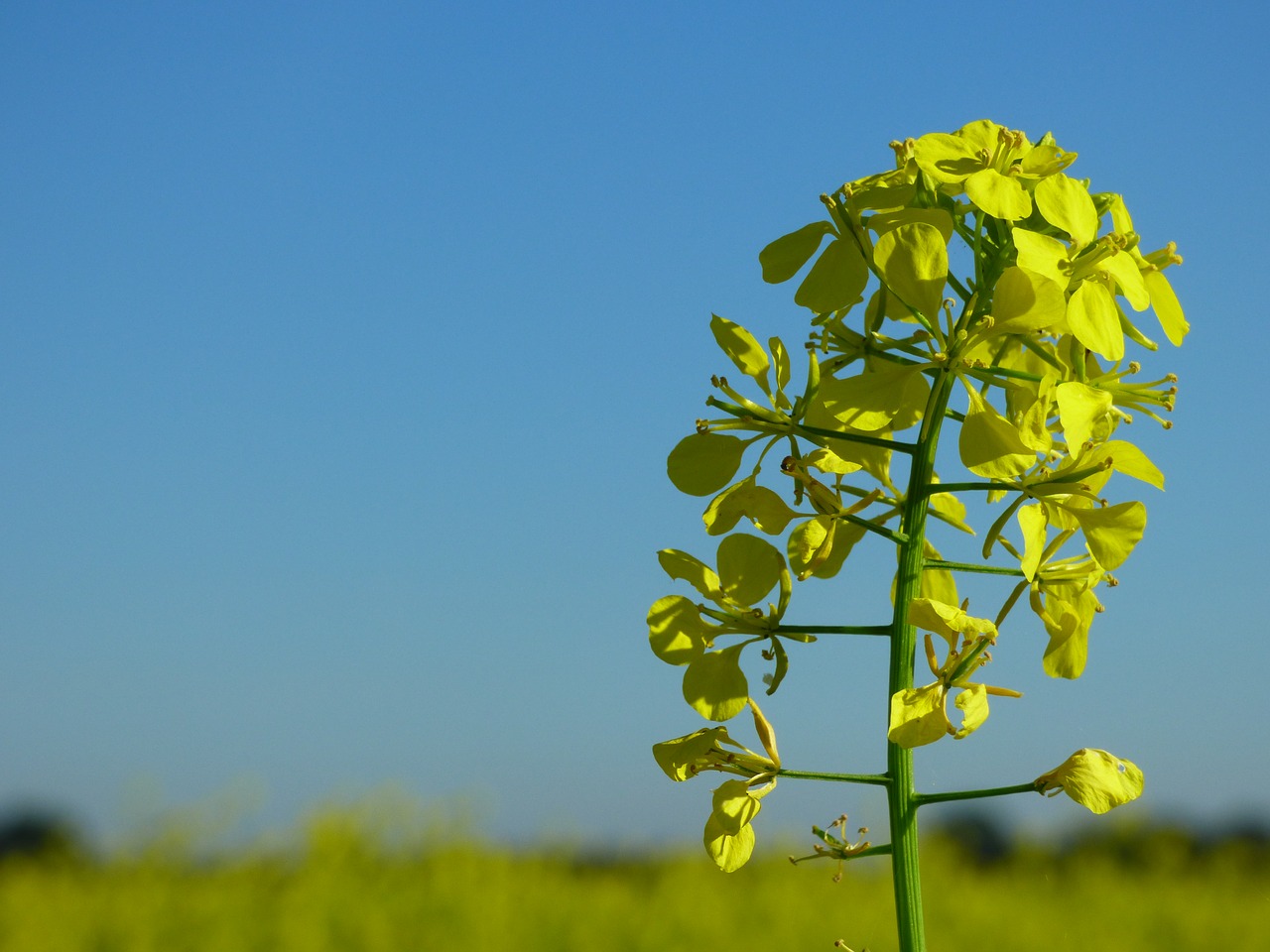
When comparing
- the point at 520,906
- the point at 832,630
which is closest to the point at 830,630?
the point at 832,630

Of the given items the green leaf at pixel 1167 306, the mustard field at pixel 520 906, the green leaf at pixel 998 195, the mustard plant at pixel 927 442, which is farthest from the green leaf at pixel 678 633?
the mustard field at pixel 520 906

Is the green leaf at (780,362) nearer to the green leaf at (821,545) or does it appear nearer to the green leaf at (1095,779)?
the green leaf at (821,545)

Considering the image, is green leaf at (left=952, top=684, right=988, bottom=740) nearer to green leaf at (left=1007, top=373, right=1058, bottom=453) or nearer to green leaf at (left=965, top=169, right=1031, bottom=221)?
green leaf at (left=1007, top=373, right=1058, bottom=453)

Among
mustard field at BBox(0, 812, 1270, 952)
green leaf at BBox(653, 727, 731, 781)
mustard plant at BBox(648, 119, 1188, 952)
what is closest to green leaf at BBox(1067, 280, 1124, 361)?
mustard plant at BBox(648, 119, 1188, 952)

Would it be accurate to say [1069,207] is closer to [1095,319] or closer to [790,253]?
[1095,319]

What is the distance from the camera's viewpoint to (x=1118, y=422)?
64.7 inches

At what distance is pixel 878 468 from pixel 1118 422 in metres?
0.33

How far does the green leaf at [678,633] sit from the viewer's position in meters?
1.70

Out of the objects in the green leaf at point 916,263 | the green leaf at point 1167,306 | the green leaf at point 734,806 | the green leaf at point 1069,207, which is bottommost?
the green leaf at point 734,806

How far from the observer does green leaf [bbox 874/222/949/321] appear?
5.00 feet

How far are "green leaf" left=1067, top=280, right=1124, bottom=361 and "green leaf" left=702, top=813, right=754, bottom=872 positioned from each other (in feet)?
2.62

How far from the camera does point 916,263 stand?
5.04ft

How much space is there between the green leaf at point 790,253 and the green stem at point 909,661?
0.29 m

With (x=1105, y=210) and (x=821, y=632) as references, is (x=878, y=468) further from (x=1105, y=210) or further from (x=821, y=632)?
(x=1105, y=210)
